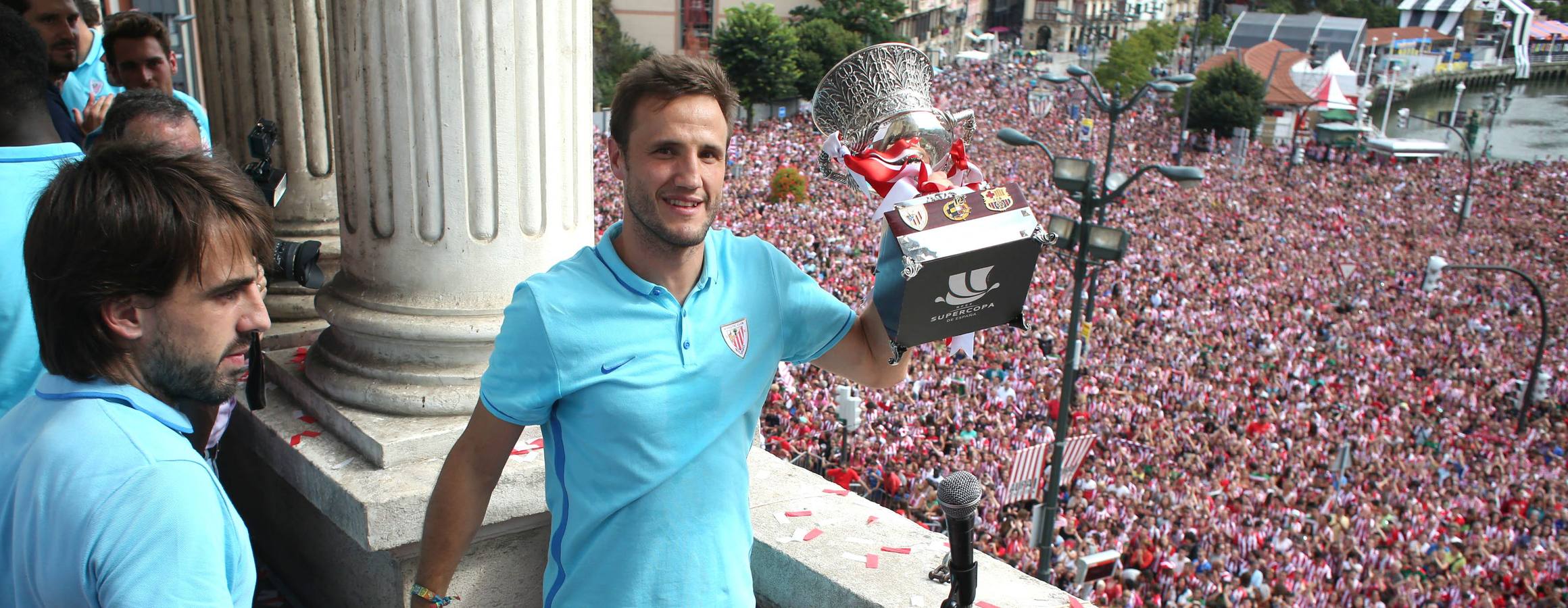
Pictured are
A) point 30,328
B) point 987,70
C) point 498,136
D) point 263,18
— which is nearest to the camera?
point 30,328

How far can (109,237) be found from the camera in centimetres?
136

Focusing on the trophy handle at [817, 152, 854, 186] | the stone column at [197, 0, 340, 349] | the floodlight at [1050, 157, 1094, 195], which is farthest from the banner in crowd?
the trophy handle at [817, 152, 854, 186]

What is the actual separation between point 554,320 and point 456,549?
47cm

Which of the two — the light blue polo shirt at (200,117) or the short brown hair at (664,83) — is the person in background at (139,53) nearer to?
the light blue polo shirt at (200,117)

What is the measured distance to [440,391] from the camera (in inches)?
121

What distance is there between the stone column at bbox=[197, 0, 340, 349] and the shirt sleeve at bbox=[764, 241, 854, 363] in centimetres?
265

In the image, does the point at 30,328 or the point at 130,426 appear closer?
the point at 130,426

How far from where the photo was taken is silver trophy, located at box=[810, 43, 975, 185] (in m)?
2.31

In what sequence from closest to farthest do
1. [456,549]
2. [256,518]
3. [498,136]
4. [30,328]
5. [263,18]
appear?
1. [456,549]
2. [30,328]
3. [498,136]
4. [256,518]
5. [263,18]

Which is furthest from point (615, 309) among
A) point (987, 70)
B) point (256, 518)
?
point (987, 70)

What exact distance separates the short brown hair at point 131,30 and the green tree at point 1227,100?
174 ft

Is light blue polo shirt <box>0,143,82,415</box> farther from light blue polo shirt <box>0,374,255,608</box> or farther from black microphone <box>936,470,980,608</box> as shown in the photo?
black microphone <box>936,470,980,608</box>

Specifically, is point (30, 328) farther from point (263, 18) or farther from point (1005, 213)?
point (263, 18)

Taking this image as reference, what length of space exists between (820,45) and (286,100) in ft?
171
